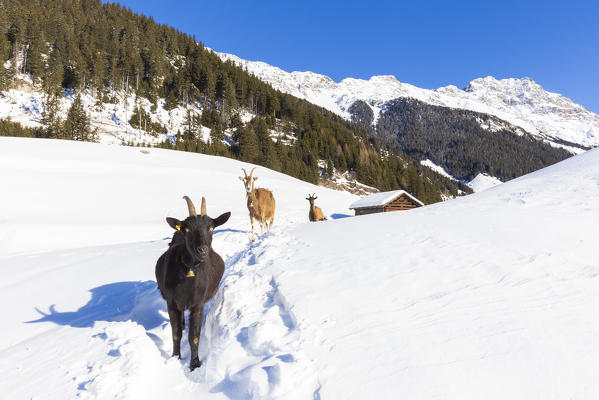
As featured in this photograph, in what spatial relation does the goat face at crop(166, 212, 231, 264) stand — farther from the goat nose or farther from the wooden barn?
the wooden barn

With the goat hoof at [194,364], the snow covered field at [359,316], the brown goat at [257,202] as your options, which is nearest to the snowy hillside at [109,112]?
the brown goat at [257,202]

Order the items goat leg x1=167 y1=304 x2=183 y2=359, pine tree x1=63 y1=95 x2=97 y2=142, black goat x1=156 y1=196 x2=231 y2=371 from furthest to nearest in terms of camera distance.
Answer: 1. pine tree x1=63 y1=95 x2=97 y2=142
2. goat leg x1=167 y1=304 x2=183 y2=359
3. black goat x1=156 y1=196 x2=231 y2=371

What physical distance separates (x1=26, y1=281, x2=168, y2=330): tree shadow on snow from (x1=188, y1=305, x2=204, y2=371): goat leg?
4.30ft

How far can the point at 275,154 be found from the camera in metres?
64.8

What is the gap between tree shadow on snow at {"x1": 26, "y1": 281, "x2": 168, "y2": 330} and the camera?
4977 millimetres

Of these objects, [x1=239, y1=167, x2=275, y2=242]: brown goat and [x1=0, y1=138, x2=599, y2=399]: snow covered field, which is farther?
[x1=239, y1=167, x2=275, y2=242]: brown goat

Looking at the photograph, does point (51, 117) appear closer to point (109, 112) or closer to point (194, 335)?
point (109, 112)

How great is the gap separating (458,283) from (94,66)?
82.3 m

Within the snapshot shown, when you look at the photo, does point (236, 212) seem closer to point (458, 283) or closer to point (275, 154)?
point (458, 283)

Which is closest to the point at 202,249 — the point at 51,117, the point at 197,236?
the point at 197,236

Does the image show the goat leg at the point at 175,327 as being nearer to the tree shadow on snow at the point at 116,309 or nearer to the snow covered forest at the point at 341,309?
the snow covered forest at the point at 341,309

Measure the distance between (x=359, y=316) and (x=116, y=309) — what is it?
4519mm

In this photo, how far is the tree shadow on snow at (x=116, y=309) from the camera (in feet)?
16.3

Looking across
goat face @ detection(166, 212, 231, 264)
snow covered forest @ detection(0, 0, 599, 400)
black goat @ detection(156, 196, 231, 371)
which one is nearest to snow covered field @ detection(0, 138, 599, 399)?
snow covered forest @ detection(0, 0, 599, 400)
